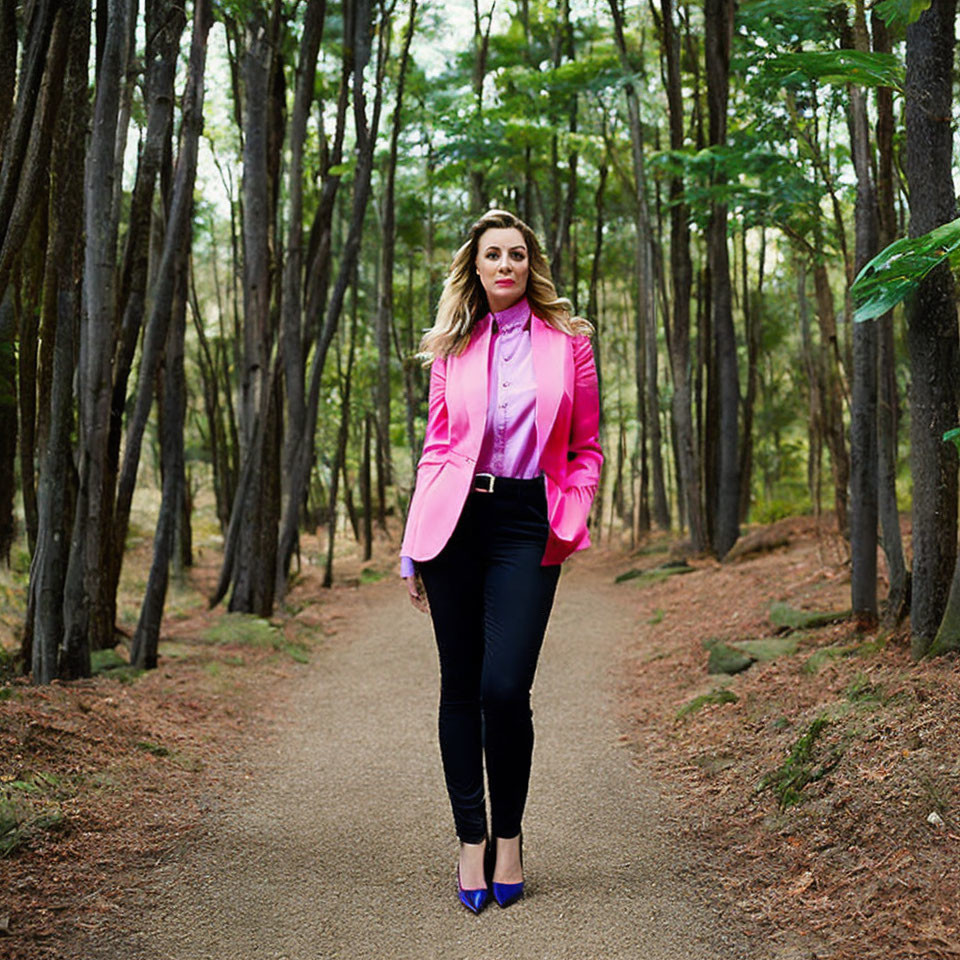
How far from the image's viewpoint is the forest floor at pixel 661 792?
285 centimetres

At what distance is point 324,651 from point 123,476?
2806mm

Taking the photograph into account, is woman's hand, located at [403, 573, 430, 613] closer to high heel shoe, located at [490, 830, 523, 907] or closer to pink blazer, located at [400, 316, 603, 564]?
pink blazer, located at [400, 316, 603, 564]

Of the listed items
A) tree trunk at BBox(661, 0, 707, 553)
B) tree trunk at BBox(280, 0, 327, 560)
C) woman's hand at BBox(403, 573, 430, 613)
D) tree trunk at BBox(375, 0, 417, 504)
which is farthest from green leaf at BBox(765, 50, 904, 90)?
tree trunk at BBox(661, 0, 707, 553)

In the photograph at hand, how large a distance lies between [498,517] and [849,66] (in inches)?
89.8

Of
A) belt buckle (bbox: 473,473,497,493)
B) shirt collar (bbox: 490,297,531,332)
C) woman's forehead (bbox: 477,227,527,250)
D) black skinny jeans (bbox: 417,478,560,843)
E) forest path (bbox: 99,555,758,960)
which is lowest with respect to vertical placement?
forest path (bbox: 99,555,758,960)

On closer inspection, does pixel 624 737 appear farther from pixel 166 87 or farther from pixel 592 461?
pixel 166 87

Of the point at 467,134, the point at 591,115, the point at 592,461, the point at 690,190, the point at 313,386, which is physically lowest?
the point at 592,461

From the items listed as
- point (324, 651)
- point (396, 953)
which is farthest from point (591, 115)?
point (396, 953)

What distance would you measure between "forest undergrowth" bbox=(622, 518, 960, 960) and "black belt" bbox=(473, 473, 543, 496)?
57.2 inches

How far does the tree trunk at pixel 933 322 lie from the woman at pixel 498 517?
2.07 metres

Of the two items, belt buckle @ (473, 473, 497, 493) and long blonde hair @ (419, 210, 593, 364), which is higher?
long blonde hair @ (419, 210, 593, 364)

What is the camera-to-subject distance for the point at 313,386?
10156mm

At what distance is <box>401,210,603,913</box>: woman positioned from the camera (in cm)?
298

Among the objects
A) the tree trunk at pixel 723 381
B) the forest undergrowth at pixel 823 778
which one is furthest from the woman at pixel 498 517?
the tree trunk at pixel 723 381
